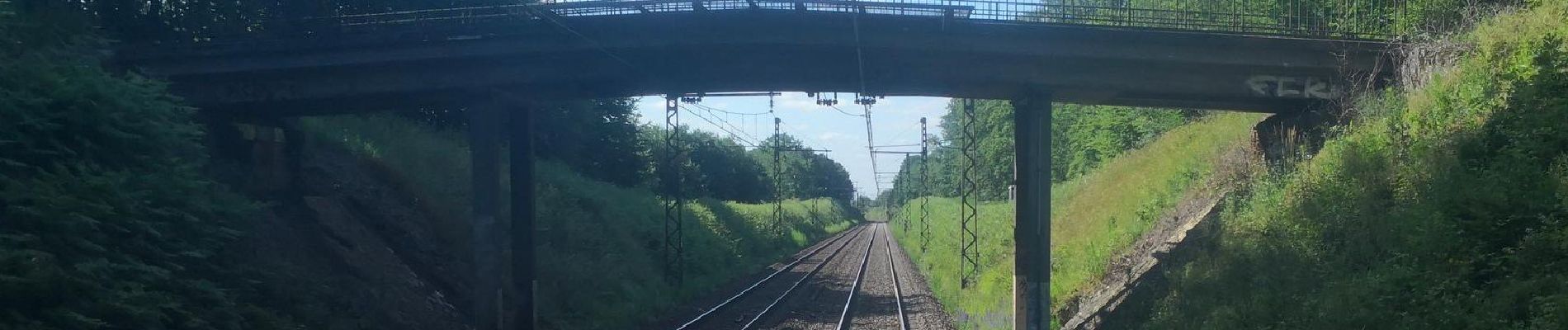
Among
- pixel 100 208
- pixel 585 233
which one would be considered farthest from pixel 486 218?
pixel 585 233

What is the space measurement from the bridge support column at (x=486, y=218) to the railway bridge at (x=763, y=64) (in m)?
0.03

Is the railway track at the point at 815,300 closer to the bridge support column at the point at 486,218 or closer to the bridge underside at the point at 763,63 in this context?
the bridge support column at the point at 486,218

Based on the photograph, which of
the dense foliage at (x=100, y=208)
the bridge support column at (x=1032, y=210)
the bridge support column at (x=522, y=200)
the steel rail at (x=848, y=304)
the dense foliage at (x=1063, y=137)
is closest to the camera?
the dense foliage at (x=100, y=208)

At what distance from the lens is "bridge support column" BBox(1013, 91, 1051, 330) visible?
18.4 meters

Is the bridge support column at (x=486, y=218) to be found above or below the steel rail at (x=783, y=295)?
above

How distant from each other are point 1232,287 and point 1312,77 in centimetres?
581

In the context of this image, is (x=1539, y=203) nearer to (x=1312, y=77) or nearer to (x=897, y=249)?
(x=1312, y=77)

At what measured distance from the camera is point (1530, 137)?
11.4m

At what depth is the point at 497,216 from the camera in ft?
60.3

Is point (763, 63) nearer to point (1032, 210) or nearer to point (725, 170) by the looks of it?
point (1032, 210)

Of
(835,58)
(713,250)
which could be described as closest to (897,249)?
(713,250)

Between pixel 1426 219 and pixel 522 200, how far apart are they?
47.3 feet

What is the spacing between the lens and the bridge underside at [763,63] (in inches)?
690

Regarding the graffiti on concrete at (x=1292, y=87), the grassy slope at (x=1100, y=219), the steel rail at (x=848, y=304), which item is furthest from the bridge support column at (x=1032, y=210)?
the steel rail at (x=848, y=304)
